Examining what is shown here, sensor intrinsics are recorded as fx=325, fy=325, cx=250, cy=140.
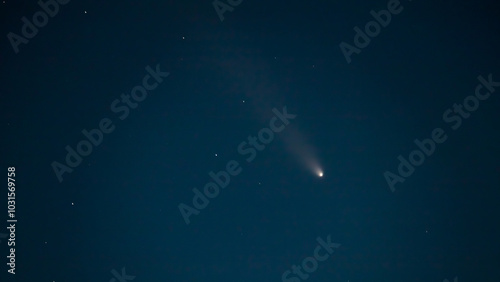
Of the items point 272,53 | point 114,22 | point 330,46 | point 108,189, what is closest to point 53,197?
point 108,189

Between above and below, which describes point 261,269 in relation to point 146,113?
below

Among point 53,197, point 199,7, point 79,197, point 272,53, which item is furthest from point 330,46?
point 53,197

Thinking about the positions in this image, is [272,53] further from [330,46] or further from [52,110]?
[52,110]

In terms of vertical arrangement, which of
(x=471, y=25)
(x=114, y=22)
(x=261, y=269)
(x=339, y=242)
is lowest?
(x=339, y=242)

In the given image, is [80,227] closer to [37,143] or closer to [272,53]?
[37,143]

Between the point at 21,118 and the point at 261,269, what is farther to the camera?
the point at 261,269

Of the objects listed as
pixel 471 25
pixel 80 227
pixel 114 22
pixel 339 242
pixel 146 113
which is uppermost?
pixel 114 22
